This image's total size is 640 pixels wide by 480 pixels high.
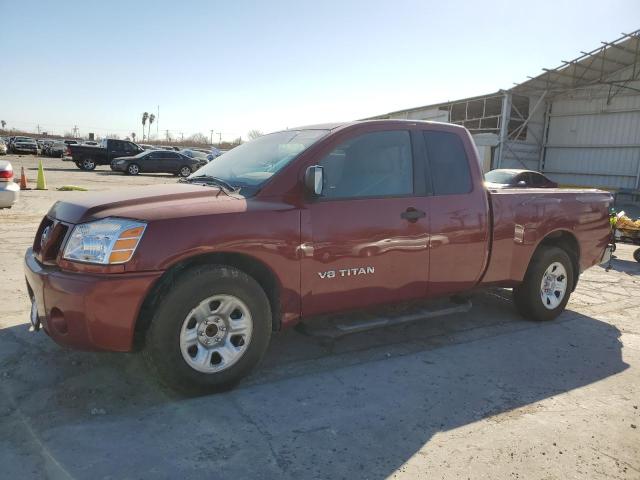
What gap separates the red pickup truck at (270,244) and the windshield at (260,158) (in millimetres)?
18

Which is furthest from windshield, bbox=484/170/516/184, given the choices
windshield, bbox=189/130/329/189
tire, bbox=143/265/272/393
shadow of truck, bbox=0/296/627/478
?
tire, bbox=143/265/272/393

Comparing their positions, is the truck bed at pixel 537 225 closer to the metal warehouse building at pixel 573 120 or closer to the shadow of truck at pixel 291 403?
the shadow of truck at pixel 291 403

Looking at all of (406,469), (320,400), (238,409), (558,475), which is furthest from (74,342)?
(558,475)

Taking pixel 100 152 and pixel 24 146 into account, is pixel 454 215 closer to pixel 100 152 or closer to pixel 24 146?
pixel 100 152

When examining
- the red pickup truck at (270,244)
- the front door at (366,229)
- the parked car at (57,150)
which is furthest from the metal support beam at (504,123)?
the parked car at (57,150)

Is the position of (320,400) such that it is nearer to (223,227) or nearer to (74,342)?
(223,227)

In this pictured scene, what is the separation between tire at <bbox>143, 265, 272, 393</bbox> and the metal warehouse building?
2070 cm

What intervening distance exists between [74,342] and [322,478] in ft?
5.41

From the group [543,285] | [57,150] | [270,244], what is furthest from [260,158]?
[57,150]

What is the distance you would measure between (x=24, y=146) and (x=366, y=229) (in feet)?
154

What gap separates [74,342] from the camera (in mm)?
2900

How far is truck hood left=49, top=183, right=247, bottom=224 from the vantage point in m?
2.99

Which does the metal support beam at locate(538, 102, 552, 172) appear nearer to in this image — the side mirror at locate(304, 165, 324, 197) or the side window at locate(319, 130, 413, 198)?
the side window at locate(319, 130, 413, 198)

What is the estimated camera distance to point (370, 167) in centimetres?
386
